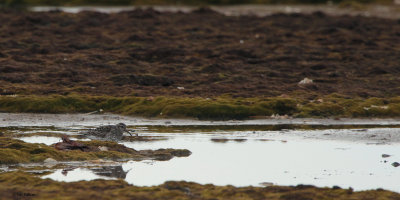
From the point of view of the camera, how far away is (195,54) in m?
36.4

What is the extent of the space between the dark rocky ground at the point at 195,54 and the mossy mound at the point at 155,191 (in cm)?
1414

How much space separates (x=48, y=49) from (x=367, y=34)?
1809 centimetres

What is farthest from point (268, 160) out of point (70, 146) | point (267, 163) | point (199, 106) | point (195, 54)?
point (195, 54)

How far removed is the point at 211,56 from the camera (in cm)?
3612

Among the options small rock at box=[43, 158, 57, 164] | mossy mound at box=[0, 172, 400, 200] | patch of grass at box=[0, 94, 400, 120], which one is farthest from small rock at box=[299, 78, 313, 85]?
mossy mound at box=[0, 172, 400, 200]

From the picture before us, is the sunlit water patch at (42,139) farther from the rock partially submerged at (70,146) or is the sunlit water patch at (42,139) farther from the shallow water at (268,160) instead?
the rock partially submerged at (70,146)

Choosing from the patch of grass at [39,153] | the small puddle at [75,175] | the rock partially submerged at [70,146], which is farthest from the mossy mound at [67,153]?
the small puddle at [75,175]

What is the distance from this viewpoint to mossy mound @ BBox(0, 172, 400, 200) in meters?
12.5

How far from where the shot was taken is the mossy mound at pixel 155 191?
1249 cm

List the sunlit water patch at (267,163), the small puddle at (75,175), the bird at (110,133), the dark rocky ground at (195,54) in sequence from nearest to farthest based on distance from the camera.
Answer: the small puddle at (75,175)
the sunlit water patch at (267,163)
the bird at (110,133)
the dark rocky ground at (195,54)

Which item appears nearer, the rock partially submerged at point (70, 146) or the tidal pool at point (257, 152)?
the tidal pool at point (257, 152)

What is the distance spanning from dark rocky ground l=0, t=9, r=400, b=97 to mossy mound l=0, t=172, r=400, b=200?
14144 millimetres

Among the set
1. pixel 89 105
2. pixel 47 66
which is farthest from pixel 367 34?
pixel 89 105

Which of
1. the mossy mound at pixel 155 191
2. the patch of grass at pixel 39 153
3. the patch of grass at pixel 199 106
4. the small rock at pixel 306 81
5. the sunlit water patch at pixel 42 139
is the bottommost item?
the mossy mound at pixel 155 191
